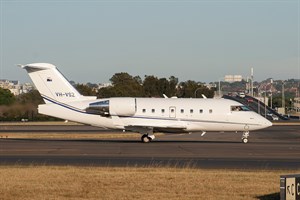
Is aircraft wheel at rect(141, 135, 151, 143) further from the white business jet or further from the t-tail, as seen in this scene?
the t-tail

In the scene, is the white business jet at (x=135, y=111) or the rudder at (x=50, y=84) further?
the rudder at (x=50, y=84)

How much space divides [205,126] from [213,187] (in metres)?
26.1

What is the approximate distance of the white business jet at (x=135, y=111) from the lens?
148 feet

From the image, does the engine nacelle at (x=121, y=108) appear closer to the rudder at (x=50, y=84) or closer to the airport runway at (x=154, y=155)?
the rudder at (x=50, y=84)

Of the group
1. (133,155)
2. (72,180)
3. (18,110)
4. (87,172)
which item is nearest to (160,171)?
(87,172)

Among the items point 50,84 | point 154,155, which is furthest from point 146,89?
point 154,155

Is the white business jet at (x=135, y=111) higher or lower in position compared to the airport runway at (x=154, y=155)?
higher

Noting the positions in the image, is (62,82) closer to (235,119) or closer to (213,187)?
(235,119)

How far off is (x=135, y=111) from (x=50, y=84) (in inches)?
235

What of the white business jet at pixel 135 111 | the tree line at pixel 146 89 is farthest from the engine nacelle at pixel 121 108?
the tree line at pixel 146 89

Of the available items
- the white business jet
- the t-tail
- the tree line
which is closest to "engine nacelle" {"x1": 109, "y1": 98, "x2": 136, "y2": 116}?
the white business jet

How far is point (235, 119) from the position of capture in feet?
152

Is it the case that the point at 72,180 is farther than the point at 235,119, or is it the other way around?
the point at 235,119

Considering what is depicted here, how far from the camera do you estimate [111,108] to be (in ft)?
149
